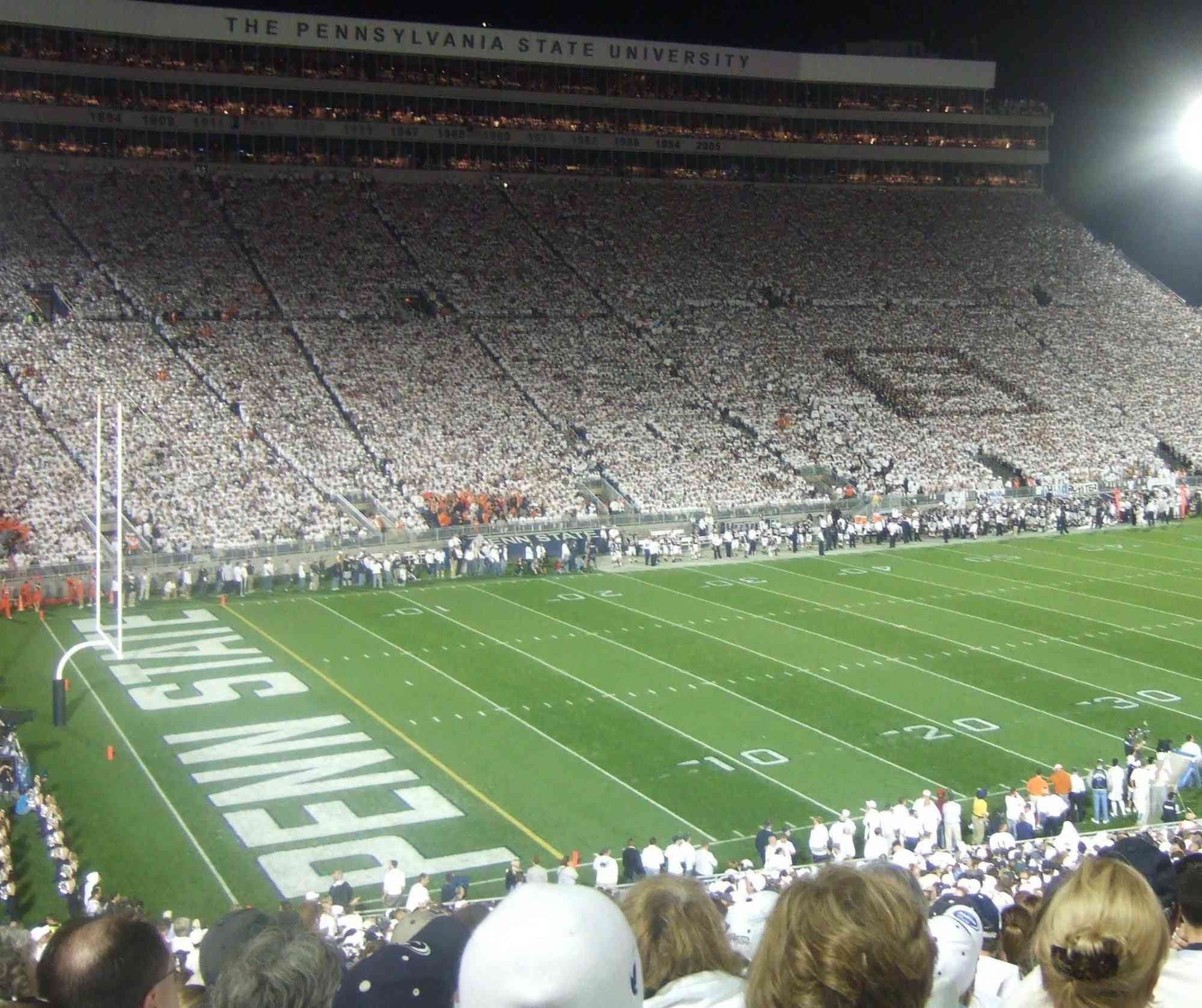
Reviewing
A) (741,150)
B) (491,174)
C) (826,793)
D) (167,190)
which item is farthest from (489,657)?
(741,150)

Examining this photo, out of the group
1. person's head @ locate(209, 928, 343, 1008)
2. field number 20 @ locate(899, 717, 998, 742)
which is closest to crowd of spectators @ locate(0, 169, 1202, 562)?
field number 20 @ locate(899, 717, 998, 742)

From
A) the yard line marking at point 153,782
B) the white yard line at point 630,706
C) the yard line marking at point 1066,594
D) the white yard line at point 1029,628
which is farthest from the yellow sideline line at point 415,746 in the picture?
the yard line marking at point 1066,594

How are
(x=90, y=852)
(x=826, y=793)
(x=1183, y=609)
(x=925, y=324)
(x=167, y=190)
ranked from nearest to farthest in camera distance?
(x=90, y=852), (x=826, y=793), (x=1183, y=609), (x=167, y=190), (x=925, y=324)

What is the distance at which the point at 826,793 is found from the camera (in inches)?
618

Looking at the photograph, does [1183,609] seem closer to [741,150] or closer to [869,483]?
[869,483]

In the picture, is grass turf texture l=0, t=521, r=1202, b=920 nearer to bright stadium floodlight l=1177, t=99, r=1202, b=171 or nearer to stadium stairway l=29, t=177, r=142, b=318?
stadium stairway l=29, t=177, r=142, b=318

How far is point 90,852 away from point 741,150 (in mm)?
43440

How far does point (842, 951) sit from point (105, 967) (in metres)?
1.31

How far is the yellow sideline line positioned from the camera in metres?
14.5

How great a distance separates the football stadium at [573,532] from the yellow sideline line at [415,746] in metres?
0.12

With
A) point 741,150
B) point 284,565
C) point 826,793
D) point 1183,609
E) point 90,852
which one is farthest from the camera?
point 741,150

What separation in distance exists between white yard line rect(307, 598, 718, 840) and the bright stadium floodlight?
32928 millimetres

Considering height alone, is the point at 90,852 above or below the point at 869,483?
below

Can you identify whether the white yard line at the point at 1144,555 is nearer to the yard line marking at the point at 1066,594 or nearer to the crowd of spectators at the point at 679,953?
the yard line marking at the point at 1066,594
